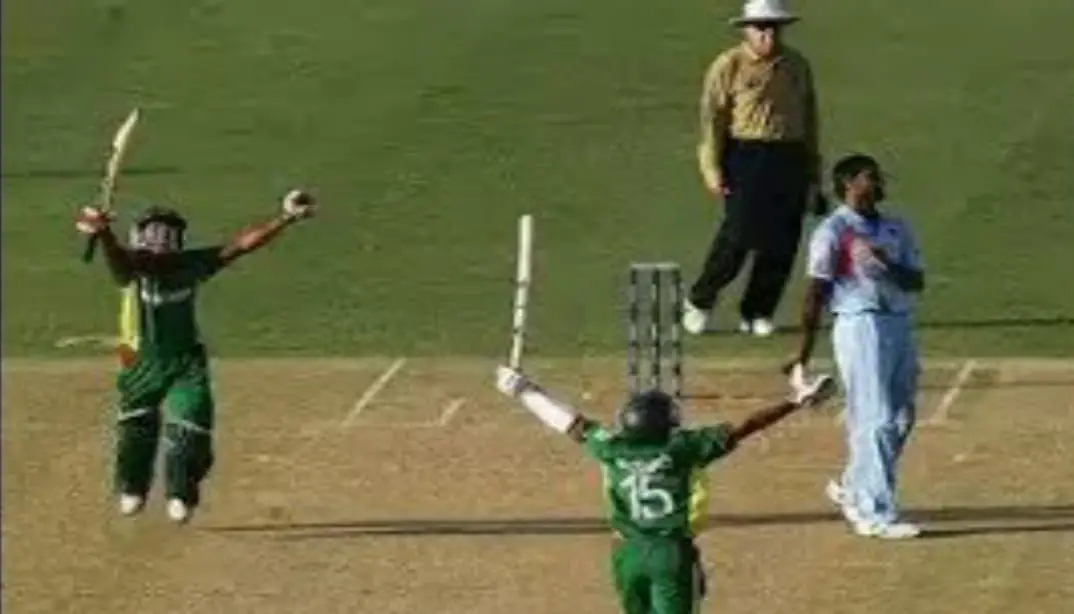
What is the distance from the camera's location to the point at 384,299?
22.5m

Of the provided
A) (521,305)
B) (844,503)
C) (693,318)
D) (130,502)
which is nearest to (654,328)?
(521,305)

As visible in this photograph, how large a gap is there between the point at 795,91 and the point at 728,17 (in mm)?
8471

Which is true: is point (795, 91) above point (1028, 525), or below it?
above

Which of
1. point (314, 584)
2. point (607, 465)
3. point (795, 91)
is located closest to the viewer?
point (607, 465)

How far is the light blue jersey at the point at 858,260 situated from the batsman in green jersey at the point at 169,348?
2571 mm

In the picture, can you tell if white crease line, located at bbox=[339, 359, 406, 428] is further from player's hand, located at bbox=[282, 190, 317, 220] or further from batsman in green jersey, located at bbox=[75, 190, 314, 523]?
player's hand, located at bbox=[282, 190, 317, 220]

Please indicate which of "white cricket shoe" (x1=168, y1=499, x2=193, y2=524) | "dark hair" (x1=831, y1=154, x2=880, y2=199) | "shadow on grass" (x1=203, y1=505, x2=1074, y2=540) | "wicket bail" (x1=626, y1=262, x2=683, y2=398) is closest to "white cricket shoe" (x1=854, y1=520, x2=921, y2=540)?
"shadow on grass" (x1=203, y1=505, x2=1074, y2=540)

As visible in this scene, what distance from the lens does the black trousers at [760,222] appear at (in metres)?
20.4

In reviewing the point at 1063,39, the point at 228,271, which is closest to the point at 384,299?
the point at 228,271

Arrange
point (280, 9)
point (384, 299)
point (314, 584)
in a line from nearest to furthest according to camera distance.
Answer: point (314, 584)
point (384, 299)
point (280, 9)

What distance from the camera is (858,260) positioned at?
16.2 meters

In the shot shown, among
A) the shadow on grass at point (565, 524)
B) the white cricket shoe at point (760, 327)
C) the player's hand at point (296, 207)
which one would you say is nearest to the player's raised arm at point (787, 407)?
the shadow on grass at point (565, 524)

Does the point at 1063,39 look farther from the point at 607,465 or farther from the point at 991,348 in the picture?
the point at 607,465

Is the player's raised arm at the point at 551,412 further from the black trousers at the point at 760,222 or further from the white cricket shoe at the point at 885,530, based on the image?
the black trousers at the point at 760,222
